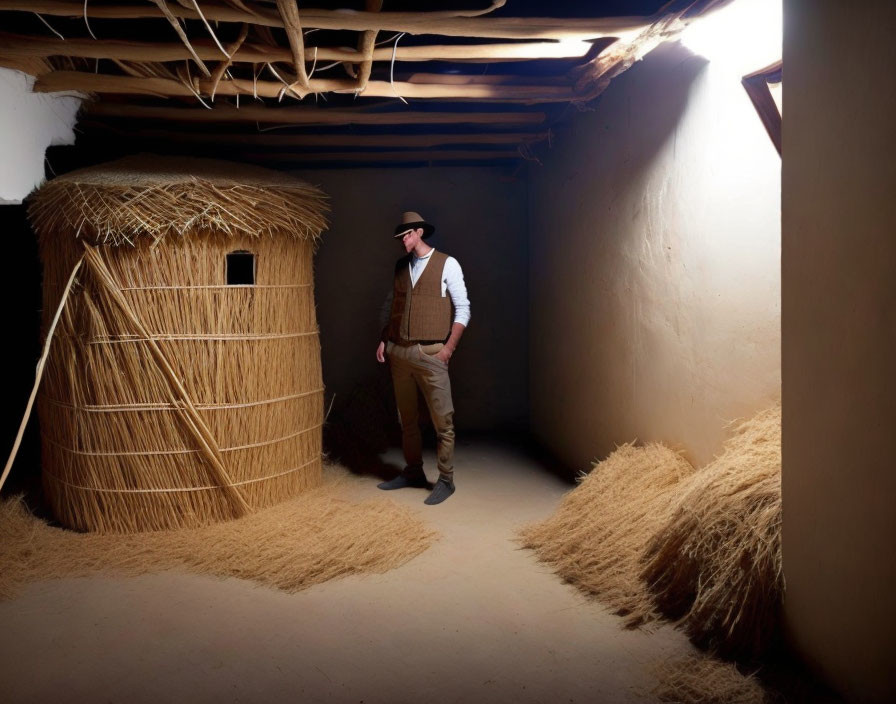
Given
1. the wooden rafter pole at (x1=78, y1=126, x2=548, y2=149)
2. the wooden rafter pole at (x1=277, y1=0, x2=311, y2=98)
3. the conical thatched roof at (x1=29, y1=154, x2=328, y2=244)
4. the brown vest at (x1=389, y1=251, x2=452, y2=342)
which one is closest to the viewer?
the wooden rafter pole at (x1=277, y1=0, x2=311, y2=98)

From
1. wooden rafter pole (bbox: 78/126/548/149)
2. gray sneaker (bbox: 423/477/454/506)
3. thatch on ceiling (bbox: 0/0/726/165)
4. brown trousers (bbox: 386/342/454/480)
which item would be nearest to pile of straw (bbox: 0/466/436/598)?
gray sneaker (bbox: 423/477/454/506)

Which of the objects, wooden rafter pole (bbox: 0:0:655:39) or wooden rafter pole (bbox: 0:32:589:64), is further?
wooden rafter pole (bbox: 0:32:589:64)

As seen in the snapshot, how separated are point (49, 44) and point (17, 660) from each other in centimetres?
226

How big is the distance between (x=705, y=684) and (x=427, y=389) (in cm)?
223

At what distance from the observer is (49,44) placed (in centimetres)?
260

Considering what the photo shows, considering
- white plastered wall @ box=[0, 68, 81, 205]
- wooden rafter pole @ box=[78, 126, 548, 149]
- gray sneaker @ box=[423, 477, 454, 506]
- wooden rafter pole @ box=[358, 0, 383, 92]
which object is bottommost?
gray sneaker @ box=[423, 477, 454, 506]

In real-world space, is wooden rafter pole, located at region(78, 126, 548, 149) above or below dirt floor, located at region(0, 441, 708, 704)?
above

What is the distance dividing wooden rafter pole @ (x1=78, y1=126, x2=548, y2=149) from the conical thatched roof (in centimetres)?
63

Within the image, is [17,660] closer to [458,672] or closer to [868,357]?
[458,672]

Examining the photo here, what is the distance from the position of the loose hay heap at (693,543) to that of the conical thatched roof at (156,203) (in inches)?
84.7

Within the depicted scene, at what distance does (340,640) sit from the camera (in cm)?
237

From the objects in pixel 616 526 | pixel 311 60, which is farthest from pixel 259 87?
pixel 616 526

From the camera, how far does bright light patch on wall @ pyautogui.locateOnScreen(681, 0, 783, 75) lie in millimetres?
2303

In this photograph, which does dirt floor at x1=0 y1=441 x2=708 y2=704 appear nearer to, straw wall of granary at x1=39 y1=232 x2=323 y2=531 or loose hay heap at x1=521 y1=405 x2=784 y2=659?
loose hay heap at x1=521 y1=405 x2=784 y2=659
